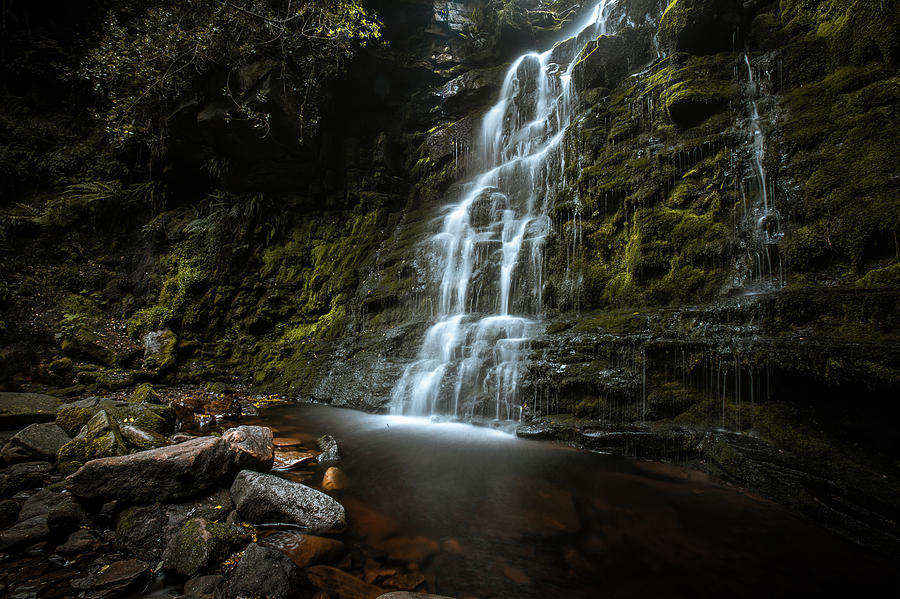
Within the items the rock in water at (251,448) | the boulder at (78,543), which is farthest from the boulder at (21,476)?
the rock in water at (251,448)

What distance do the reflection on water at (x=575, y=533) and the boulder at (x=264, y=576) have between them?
0.55 meters

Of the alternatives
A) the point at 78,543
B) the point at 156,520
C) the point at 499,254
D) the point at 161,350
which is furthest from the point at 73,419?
the point at 499,254

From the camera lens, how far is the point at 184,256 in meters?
11.1


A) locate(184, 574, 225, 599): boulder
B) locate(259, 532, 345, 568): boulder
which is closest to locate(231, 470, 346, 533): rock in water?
locate(259, 532, 345, 568): boulder

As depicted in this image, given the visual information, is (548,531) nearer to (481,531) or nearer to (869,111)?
(481,531)

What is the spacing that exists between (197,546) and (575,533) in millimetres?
2746

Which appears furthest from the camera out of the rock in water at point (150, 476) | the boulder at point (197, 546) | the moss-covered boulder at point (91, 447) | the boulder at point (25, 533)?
the moss-covered boulder at point (91, 447)

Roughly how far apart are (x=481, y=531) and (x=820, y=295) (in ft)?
Result: 14.9

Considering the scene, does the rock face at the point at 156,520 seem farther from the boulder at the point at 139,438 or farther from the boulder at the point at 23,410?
the boulder at the point at 23,410

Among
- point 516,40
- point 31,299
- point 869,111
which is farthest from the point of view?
point 516,40

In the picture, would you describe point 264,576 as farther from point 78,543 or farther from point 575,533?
point 575,533

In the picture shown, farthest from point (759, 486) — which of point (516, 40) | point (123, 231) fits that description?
point (516, 40)

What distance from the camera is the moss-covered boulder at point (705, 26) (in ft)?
24.2

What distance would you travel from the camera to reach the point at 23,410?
14.5ft
